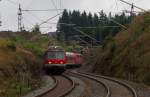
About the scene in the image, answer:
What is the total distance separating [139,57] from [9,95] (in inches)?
826

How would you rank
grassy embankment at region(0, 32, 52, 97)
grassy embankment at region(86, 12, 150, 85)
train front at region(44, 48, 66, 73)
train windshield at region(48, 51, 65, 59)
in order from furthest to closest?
train windshield at region(48, 51, 65, 59)
train front at region(44, 48, 66, 73)
grassy embankment at region(86, 12, 150, 85)
grassy embankment at region(0, 32, 52, 97)

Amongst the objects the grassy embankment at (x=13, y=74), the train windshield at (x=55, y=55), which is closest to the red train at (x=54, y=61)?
the train windshield at (x=55, y=55)

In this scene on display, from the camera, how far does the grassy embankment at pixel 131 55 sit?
44.7m

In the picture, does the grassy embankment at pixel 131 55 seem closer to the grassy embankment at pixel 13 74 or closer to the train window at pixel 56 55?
the train window at pixel 56 55

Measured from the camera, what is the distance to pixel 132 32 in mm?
56469

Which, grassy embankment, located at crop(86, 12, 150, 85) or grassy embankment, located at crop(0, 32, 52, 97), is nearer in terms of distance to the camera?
grassy embankment, located at crop(0, 32, 52, 97)

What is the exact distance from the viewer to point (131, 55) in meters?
49.6

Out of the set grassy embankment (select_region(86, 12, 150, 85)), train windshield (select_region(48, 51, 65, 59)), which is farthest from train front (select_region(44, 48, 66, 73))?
grassy embankment (select_region(86, 12, 150, 85))

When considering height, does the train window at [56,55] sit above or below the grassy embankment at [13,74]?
above

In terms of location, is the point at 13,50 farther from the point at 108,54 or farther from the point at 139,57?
the point at 108,54

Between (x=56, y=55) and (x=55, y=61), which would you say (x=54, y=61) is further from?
(x=56, y=55)

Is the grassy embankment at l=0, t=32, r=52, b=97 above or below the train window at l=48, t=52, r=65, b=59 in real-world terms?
below

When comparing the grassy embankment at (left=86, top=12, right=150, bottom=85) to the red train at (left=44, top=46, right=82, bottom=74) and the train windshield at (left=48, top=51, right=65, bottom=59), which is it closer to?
the red train at (left=44, top=46, right=82, bottom=74)

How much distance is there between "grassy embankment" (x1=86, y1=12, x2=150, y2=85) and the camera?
4472cm
